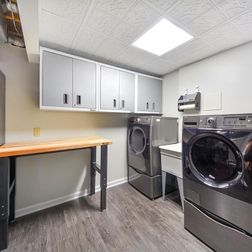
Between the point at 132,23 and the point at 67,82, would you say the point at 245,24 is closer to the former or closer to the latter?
the point at 132,23

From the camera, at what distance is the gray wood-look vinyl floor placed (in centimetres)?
Answer: 139

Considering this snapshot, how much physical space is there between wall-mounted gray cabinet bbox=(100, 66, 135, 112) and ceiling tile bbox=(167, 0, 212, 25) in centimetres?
110

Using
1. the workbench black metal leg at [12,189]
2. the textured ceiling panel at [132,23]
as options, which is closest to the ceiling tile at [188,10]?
the textured ceiling panel at [132,23]

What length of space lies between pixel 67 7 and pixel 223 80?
2115 mm

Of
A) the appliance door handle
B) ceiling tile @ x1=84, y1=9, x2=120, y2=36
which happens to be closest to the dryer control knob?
the appliance door handle

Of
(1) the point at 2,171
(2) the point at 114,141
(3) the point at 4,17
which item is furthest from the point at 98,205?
(3) the point at 4,17

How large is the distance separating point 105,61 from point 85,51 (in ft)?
1.36

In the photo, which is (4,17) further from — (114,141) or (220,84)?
(220,84)

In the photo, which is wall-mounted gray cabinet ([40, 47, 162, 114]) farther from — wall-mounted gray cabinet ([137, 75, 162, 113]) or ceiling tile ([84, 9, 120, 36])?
ceiling tile ([84, 9, 120, 36])

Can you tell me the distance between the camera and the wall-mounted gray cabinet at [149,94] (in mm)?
2549

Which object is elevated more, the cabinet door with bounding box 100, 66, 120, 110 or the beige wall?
the cabinet door with bounding box 100, 66, 120, 110

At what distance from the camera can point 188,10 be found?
1280 millimetres

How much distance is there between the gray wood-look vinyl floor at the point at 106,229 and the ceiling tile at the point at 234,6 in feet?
7.38

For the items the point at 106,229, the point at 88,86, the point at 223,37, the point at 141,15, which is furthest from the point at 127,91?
the point at 106,229
